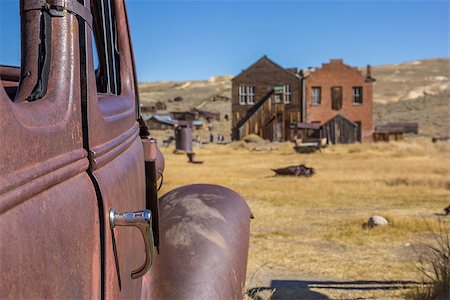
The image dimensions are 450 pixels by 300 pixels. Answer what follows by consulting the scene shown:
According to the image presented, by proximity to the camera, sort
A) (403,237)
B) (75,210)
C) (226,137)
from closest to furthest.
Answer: (75,210)
(403,237)
(226,137)

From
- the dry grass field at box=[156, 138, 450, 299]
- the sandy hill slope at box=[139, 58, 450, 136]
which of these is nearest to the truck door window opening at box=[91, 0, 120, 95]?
the dry grass field at box=[156, 138, 450, 299]

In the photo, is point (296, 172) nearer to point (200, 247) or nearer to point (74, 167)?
point (200, 247)

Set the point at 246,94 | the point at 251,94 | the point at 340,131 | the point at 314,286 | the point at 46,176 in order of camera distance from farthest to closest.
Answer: the point at 246,94
the point at 251,94
the point at 340,131
the point at 314,286
the point at 46,176

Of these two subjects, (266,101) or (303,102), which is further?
(266,101)

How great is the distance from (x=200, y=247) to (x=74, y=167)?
1421 millimetres

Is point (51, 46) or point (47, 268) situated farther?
point (51, 46)

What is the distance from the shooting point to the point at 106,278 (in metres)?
1.26

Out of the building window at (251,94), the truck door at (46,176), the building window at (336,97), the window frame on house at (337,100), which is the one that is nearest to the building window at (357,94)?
the window frame on house at (337,100)

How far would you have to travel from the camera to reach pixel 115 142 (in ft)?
5.18

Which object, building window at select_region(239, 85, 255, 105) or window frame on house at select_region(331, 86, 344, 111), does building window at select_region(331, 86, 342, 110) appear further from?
building window at select_region(239, 85, 255, 105)

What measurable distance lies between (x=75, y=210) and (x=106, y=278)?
0.79 feet

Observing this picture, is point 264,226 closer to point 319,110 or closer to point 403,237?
point 403,237

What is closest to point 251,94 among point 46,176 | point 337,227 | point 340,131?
point 340,131

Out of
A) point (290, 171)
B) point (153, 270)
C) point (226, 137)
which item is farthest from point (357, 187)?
point (226, 137)
